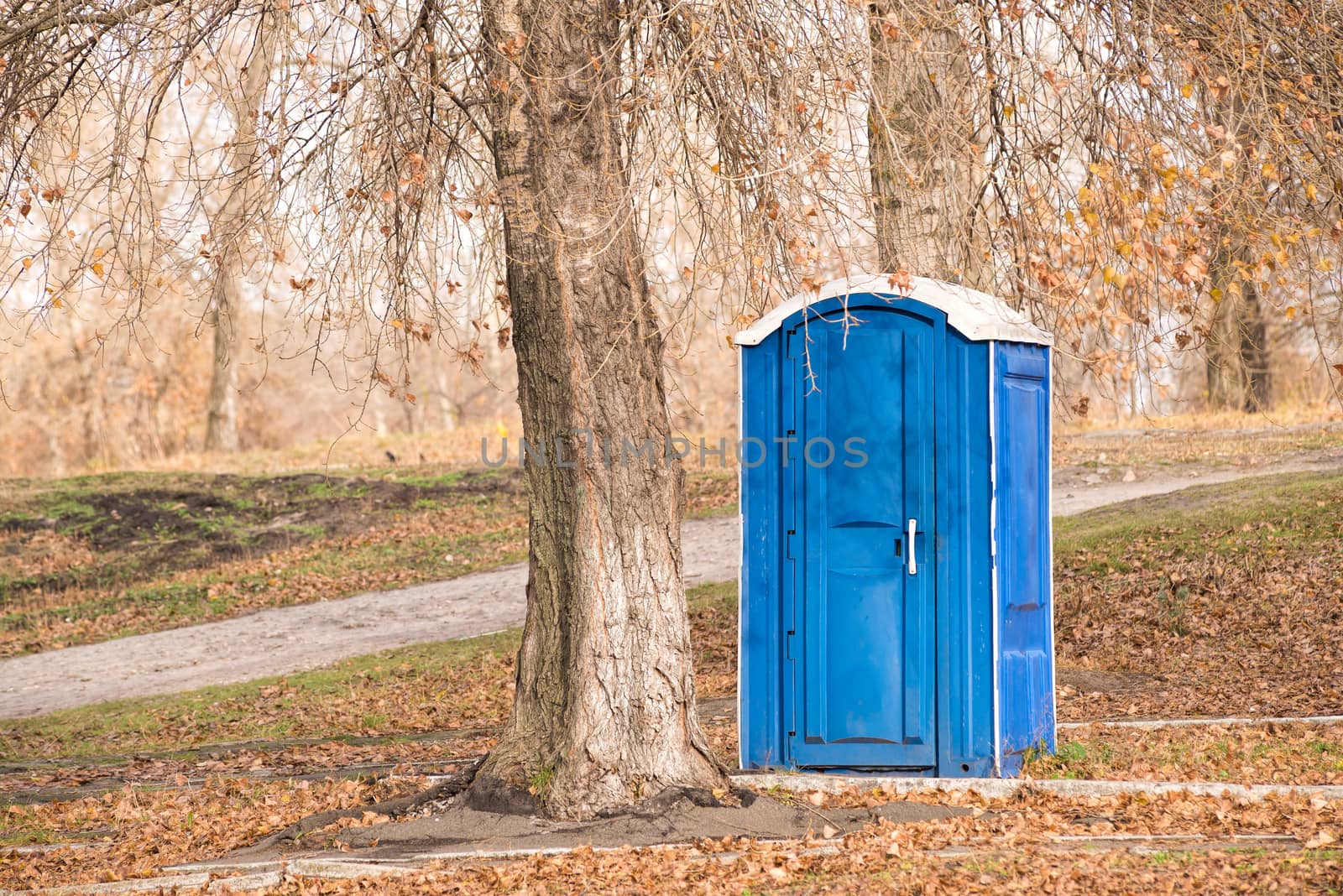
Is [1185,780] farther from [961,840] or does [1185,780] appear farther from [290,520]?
[290,520]

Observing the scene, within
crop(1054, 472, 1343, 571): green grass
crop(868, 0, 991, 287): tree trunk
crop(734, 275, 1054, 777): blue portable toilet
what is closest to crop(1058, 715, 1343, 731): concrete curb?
crop(734, 275, 1054, 777): blue portable toilet

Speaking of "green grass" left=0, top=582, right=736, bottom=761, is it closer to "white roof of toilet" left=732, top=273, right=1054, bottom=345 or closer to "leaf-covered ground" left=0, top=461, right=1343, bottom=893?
"leaf-covered ground" left=0, top=461, right=1343, bottom=893

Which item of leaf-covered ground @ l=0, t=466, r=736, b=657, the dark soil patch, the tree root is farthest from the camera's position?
the dark soil patch

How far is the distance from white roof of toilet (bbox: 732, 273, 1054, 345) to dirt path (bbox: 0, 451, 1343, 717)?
8.48 metres

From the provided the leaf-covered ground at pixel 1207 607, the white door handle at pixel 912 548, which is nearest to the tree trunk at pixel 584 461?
the white door handle at pixel 912 548

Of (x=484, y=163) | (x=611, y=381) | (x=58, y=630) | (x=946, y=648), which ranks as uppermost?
(x=484, y=163)

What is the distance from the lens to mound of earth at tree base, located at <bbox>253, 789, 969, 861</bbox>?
554 centimetres

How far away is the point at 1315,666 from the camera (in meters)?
9.65

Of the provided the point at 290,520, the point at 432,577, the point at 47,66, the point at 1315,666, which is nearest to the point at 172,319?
the point at 290,520

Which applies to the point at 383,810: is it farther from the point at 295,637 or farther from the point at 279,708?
the point at 295,637

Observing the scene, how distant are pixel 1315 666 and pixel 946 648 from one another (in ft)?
15.8

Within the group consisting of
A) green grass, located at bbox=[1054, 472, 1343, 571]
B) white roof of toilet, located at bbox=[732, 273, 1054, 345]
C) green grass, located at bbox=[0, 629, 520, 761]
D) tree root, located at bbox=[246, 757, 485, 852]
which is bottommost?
green grass, located at bbox=[0, 629, 520, 761]

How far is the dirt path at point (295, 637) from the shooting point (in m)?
12.9

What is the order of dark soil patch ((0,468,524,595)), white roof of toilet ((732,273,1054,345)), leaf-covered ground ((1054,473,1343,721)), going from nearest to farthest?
white roof of toilet ((732,273,1054,345)), leaf-covered ground ((1054,473,1343,721)), dark soil patch ((0,468,524,595))
